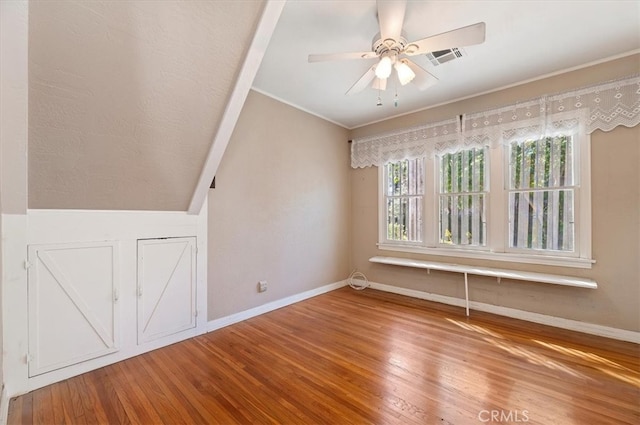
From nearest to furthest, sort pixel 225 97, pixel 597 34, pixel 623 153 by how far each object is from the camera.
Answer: pixel 225 97
pixel 597 34
pixel 623 153

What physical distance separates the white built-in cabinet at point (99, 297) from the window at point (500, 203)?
2.94 metres

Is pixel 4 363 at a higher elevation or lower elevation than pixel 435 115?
lower

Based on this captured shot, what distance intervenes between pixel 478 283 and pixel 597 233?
127 cm

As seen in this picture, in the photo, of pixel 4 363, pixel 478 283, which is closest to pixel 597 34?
pixel 478 283

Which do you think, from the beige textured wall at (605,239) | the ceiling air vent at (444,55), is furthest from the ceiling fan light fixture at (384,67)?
the beige textured wall at (605,239)

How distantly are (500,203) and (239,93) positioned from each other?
320 centimetres

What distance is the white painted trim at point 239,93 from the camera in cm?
171

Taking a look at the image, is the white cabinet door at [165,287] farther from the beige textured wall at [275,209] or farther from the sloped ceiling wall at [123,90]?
the sloped ceiling wall at [123,90]

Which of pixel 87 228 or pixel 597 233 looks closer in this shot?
pixel 87 228

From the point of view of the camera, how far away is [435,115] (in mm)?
3742

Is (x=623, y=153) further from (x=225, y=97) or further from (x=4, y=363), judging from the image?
(x=4, y=363)

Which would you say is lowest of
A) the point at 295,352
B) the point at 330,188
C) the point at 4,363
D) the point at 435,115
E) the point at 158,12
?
the point at 295,352

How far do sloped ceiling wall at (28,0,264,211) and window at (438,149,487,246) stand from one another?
3.01 metres
